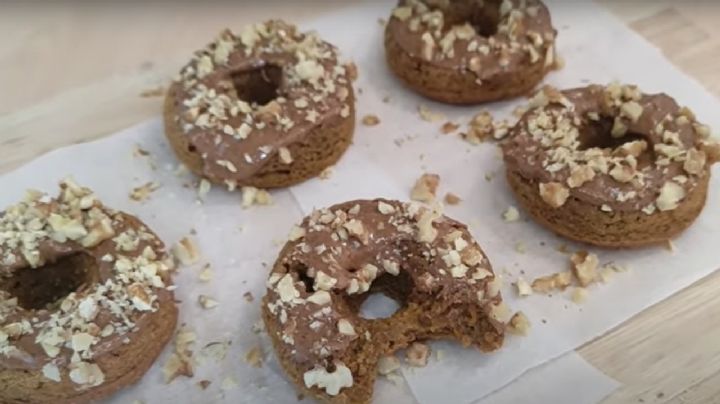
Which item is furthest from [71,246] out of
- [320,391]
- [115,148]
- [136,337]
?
[320,391]

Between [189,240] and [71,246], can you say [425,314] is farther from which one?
[71,246]

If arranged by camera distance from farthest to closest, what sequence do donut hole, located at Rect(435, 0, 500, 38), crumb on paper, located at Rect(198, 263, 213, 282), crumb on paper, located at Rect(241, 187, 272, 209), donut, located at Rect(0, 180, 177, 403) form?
1. donut hole, located at Rect(435, 0, 500, 38)
2. crumb on paper, located at Rect(241, 187, 272, 209)
3. crumb on paper, located at Rect(198, 263, 213, 282)
4. donut, located at Rect(0, 180, 177, 403)

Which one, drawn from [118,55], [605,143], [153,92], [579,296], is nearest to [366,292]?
[579,296]

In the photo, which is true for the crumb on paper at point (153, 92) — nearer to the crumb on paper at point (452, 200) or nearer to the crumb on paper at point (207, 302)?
the crumb on paper at point (207, 302)

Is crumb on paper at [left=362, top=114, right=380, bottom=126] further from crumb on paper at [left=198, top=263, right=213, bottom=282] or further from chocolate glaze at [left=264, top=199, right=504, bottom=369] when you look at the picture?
crumb on paper at [left=198, top=263, right=213, bottom=282]

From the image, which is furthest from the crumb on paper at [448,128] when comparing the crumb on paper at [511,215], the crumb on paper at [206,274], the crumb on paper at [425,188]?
the crumb on paper at [206,274]

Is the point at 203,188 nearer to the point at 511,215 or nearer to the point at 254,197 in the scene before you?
the point at 254,197

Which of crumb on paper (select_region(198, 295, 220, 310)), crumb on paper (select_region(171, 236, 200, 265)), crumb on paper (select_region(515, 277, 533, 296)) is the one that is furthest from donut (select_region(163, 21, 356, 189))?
crumb on paper (select_region(515, 277, 533, 296))
